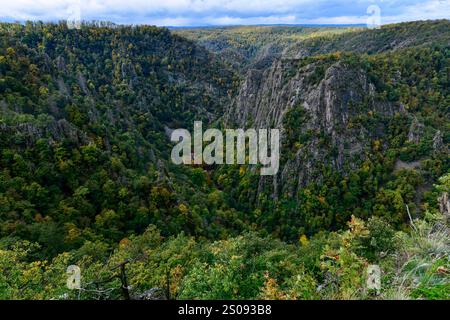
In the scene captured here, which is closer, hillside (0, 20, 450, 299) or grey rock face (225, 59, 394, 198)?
hillside (0, 20, 450, 299)

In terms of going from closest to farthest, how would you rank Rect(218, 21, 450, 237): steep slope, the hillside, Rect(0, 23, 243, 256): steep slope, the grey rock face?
1. the hillside
2. Rect(0, 23, 243, 256): steep slope
3. Rect(218, 21, 450, 237): steep slope
4. the grey rock face

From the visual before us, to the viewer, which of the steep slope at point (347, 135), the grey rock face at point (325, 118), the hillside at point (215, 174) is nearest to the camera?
the hillside at point (215, 174)

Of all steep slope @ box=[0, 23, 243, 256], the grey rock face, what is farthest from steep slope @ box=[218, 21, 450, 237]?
steep slope @ box=[0, 23, 243, 256]

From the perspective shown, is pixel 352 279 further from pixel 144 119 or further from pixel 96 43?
pixel 96 43

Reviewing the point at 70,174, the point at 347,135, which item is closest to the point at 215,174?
the point at 347,135

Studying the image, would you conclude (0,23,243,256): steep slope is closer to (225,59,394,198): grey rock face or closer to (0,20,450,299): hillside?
(0,20,450,299): hillside

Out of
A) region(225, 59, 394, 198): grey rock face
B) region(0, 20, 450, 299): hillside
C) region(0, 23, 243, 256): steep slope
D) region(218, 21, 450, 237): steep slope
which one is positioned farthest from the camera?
region(225, 59, 394, 198): grey rock face

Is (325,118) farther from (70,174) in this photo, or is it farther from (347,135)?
(70,174)

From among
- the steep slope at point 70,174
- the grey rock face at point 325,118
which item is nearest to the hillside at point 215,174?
the steep slope at point 70,174

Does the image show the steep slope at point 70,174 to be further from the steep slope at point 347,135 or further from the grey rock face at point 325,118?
the grey rock face at point 325,118

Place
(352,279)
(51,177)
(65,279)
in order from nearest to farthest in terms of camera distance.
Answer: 1. (352,279)
2. (65,279)
3. (51,177)
